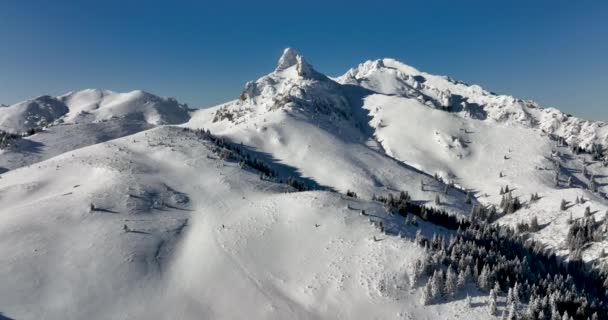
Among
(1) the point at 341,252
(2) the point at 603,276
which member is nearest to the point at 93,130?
(1) the point at 341,252

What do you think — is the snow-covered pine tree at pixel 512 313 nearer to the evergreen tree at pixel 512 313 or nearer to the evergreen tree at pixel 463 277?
the evergreen tree at pixel 512 313

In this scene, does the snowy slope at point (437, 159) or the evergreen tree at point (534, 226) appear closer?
the evergreen tree at point (534, 226)

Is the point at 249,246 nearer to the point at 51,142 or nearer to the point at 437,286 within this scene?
the point at 437,286

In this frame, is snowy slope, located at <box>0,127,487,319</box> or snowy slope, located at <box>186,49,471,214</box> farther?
snowy slope, located at <box>186,49,471,214</box>

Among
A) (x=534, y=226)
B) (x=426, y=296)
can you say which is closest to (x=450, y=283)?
(x=426, y=296)

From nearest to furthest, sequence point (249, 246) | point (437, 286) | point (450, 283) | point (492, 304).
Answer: point (492, 304) → point (450, 283) → point (437, 286) → point (249, 246)

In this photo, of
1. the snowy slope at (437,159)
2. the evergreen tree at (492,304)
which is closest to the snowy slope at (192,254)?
the evergreen tree at (492,304)

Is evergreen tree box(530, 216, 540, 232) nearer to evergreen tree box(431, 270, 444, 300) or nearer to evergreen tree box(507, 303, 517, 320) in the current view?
evergreen tree box(431, 270, 444, 300)

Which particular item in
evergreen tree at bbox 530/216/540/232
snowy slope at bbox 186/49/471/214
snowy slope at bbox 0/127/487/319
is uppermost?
snowy slope at bbox 186/49/471/214

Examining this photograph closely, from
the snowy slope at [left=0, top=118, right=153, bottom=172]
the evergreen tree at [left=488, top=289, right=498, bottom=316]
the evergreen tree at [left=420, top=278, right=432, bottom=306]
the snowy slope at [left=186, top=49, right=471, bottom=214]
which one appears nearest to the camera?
the evergreen tree at [left=488, top=289, right=498, bottom=316]

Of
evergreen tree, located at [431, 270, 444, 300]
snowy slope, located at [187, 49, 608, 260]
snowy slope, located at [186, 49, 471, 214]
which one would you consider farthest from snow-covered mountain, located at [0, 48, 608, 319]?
snowy slope, located at [186, 49, 471, 214]
